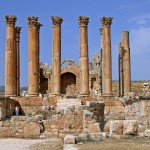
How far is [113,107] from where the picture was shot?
3600 cm

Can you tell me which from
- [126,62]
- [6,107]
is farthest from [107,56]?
[6,107]

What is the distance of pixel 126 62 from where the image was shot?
40.7 m

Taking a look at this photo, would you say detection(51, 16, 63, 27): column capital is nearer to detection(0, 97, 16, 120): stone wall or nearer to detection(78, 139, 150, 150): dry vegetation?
detection(0, 97, 16, 120): stone wall

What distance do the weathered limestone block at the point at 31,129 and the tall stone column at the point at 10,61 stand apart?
619 inches

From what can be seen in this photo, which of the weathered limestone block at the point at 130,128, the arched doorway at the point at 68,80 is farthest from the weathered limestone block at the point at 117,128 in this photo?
the arched doorway at the point at 68,80

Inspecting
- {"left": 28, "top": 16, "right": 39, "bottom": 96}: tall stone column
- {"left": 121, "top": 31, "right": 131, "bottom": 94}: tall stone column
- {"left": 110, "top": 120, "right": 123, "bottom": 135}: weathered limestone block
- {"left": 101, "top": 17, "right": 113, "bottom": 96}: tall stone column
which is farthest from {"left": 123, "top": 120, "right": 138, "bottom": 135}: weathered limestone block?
{"left": 121, "top": 31, "right": 131, "bottom": 94}: tall stone column

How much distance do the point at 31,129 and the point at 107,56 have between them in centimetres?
1863

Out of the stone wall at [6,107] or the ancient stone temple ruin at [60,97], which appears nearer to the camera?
the ancient stone temple ruin at [60,97]

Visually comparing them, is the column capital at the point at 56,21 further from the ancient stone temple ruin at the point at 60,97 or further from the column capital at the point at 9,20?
the column capital at the point at 9,20

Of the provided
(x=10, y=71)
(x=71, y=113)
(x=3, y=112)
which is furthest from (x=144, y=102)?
(x=10, y=71)

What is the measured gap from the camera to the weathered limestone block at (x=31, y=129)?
20.3 metres

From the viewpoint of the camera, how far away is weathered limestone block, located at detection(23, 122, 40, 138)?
66.7ft

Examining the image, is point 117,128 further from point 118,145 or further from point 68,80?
point 68,80

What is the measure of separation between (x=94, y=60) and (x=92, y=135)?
140 feet
